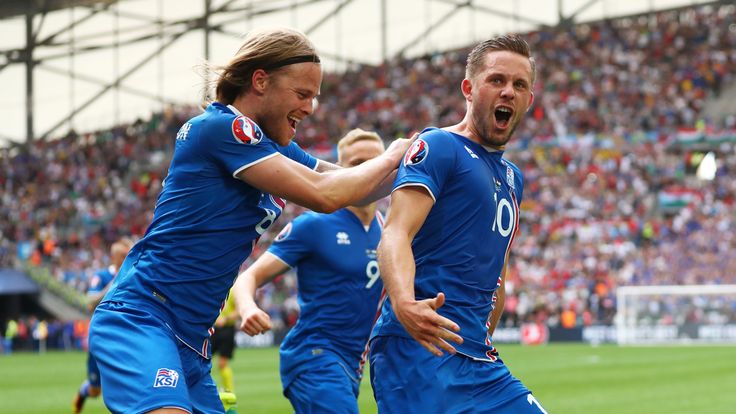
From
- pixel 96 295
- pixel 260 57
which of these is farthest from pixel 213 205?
pixel 96 295

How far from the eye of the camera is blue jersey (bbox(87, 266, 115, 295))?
1386 centimetres

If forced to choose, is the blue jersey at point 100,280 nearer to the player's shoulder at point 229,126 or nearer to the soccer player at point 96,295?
the soccer player at point 96,295

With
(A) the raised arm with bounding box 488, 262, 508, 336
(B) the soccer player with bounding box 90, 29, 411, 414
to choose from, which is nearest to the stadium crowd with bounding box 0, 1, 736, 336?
(A) the raised arm with bounding box 488, 262, 508, 336

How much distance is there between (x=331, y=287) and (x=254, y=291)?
591 millimetres

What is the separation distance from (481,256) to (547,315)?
29180 mm

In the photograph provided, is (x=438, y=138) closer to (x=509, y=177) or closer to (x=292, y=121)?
(x=509, y=177)

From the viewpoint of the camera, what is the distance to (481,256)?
187 inches

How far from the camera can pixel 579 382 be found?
1767cm

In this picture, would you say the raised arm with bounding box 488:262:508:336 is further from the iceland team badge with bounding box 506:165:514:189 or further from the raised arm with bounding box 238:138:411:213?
the raised arm with bounding box 238:138:411:213

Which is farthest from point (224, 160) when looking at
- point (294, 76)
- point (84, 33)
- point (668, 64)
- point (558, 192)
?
point (84, 33)

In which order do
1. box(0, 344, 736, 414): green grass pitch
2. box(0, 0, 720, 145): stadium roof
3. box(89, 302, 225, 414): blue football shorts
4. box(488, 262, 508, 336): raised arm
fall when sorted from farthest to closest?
box(0, 0, 720, 145): stadium roof
box(0, 344, 736, 414): green grass pitch
box(488, 262, 508, 336): raised arm
box(89, 302, 225, 414): blue football shorts

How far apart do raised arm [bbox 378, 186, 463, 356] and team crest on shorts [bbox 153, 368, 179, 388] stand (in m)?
0.93

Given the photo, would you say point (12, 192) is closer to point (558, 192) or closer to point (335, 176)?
point (558, 192)

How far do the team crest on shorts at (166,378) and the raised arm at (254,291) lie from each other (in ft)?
4.22
